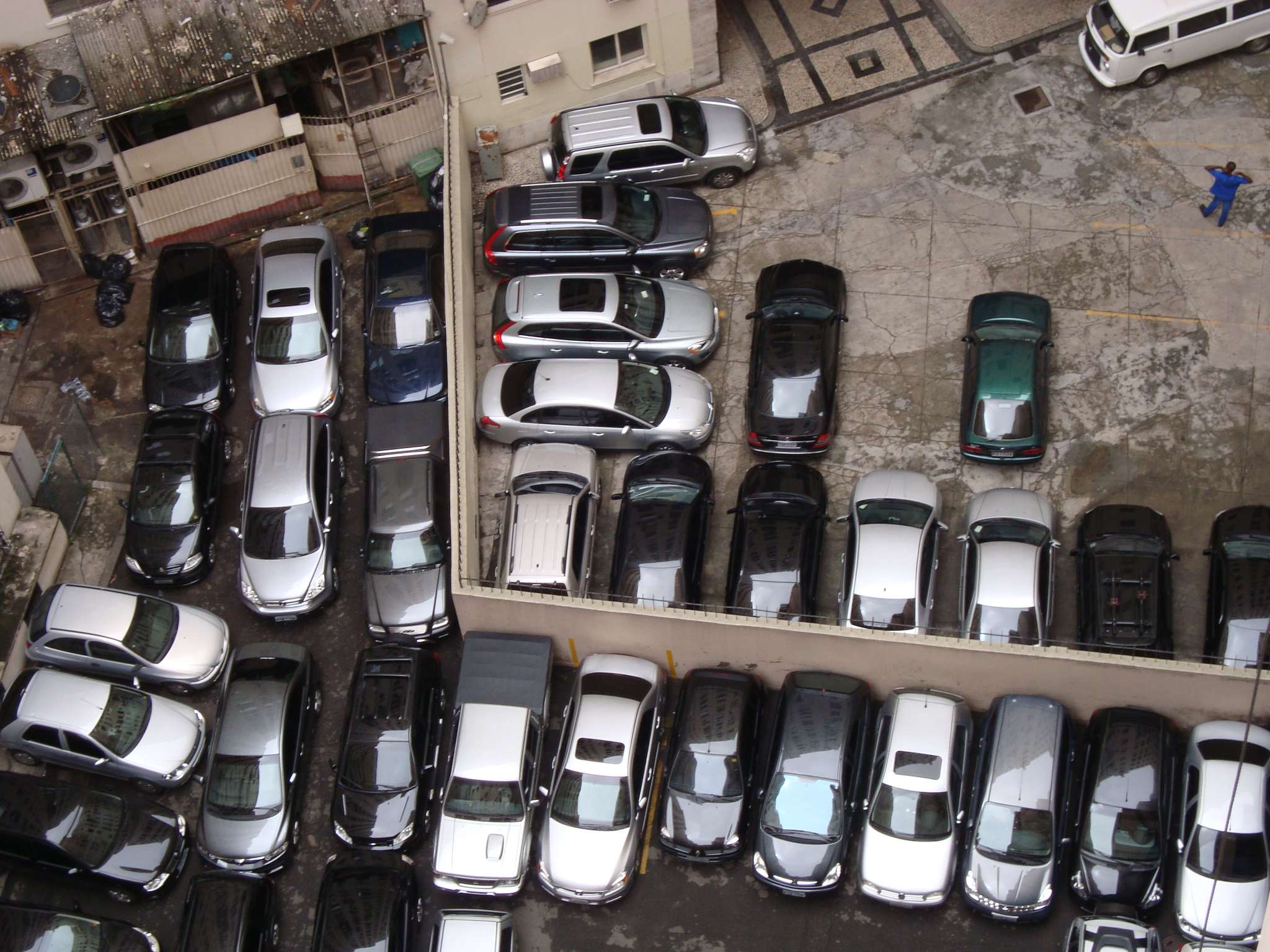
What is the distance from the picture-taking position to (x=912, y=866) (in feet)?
57.5

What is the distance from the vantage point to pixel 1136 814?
56.6 ft

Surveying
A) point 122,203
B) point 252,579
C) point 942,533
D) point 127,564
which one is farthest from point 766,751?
point 122,203

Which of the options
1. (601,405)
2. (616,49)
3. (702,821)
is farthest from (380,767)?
(616,49)

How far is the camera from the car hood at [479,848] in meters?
17.8

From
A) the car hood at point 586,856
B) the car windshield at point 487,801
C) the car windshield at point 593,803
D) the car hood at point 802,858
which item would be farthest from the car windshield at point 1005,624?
the car windshield at point 487,801

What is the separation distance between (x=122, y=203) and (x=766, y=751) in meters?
13.3

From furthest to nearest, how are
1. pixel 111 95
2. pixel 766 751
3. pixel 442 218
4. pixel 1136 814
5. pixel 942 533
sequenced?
pixel 442 218, pixel 111 95, pixel 942 533, pixel 766 751, pixel 1136 814

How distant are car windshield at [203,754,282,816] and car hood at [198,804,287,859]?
90 millimetres

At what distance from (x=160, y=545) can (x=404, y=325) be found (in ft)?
15.2

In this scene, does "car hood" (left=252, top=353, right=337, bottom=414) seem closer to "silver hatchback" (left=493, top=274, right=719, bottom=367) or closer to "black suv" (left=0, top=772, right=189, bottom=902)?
"silver hatchback" (left=493, top=274, right=719, bottom=367)

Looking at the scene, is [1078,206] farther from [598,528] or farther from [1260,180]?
[598,528]

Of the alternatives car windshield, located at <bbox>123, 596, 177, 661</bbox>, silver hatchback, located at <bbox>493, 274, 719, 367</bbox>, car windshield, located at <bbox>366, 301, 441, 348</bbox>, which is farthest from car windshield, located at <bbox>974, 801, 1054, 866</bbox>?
car windshield, located at <bbox>123, 596, 177, 661</bbox>

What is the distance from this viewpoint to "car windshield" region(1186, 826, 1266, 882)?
55.3 ft

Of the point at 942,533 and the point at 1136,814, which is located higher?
the point at 942,533
